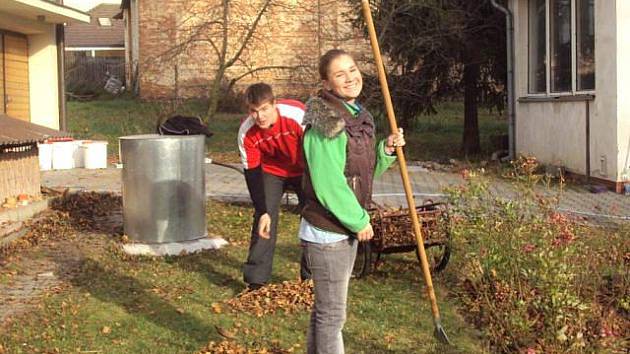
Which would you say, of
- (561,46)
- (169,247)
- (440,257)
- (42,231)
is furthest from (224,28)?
(440,257)

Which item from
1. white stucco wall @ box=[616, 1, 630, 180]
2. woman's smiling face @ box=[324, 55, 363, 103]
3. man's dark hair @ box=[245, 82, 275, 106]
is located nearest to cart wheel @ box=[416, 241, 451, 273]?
man's dark hair @ box=[245, 82, 275, 106]

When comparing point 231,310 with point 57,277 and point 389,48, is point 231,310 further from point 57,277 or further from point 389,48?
point 389,48

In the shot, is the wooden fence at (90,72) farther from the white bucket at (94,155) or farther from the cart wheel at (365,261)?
the cart wheel at (365,261)

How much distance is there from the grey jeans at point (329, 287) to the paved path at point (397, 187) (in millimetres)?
6087

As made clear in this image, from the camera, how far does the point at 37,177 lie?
439 inches

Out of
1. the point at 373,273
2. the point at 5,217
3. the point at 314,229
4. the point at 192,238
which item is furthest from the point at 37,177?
the point at 314,229

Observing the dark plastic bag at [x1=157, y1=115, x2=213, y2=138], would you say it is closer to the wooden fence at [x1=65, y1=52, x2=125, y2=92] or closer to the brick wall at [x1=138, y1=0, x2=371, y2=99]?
the brick wall at [x1=138, y1=0, x2=371, y2=99]

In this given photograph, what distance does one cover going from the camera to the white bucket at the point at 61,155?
58.0 ft

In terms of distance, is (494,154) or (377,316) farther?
(494,154)

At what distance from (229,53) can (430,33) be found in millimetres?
5864

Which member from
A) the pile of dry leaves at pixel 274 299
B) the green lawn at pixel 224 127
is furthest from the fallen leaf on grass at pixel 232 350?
the green lawn at pixel 224 127

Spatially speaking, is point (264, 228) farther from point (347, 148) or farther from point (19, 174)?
point (19, 174)

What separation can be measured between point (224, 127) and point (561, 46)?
13.5m

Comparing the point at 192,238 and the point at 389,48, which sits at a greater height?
the point at 389,48
